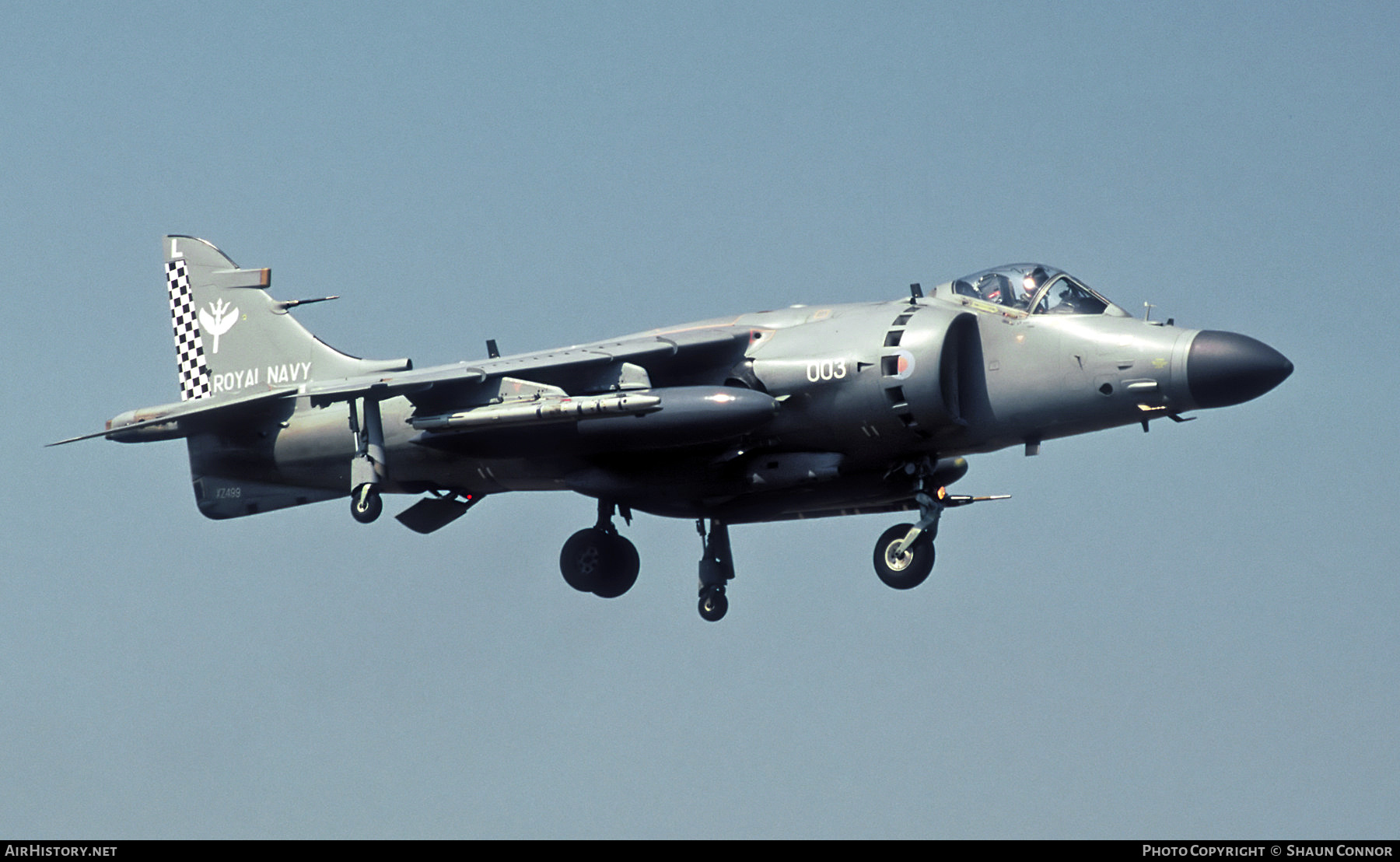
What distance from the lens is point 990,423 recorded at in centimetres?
2234

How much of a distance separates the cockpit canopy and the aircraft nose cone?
3.73 feet

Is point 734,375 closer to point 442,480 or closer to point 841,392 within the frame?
point 841,392

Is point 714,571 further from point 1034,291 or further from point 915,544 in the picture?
point 1034,291

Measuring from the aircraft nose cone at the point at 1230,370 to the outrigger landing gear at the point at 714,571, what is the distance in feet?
20.8

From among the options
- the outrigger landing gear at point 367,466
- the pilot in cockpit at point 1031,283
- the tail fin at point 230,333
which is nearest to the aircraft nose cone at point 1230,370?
the pilot in cockpit at point 1031,283

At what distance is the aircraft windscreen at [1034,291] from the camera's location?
883 inches

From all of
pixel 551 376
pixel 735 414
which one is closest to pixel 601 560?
pixel 551 376

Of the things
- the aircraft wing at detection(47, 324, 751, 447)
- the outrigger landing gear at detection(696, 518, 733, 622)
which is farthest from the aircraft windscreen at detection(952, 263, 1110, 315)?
the outrigger landing gear at detection(696, 518, 733, 622)

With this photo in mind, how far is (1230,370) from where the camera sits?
70.2ft

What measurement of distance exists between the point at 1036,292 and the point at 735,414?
12.0ft

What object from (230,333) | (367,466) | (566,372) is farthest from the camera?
(230,333)

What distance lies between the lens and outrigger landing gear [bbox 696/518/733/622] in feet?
82.9

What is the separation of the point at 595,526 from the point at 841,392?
15.1ft

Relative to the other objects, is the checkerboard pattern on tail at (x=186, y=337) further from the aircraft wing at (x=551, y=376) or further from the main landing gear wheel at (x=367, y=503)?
the main landing gear wheel at (x=367, y=503)
